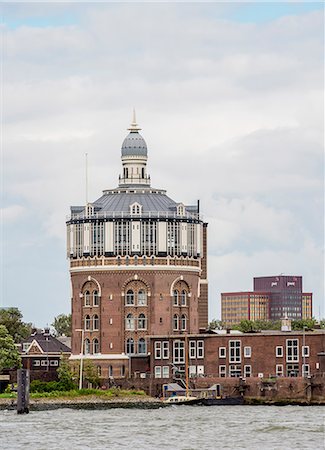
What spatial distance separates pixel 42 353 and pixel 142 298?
57.4ft

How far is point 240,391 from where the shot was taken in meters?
161

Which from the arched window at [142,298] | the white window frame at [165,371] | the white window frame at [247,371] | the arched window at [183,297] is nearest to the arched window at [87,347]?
the arched window at [142,298]

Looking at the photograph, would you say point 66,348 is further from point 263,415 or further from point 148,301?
point 263,415

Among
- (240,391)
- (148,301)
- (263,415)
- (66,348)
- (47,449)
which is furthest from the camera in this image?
(66,348)

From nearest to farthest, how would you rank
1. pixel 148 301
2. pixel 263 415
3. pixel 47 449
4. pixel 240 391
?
pixel 47 449 < pixel 263 415 < pixel 240 391 < pixel 148 301

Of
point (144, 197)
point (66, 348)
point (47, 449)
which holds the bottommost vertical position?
point (47, 449)

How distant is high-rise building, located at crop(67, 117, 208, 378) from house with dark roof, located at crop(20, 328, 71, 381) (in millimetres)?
7544

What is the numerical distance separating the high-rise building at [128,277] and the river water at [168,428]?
86.4 ft

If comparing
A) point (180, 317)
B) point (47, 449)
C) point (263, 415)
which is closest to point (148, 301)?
point (180, 317)

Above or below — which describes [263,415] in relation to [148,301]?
below

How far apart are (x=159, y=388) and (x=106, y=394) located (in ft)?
26.2

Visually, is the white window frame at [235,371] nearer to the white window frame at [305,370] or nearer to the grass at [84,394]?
the white window frame at [305,370]

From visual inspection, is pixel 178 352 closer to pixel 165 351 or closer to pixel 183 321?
pixel 165 351

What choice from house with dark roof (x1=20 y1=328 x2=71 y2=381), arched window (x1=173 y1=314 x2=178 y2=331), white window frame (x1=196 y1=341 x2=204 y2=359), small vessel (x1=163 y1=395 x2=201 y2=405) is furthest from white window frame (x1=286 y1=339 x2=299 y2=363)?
house with dark roof (x1=20 y1=328 x2=71 y2=381)
